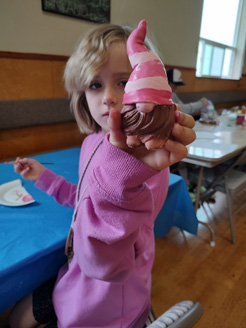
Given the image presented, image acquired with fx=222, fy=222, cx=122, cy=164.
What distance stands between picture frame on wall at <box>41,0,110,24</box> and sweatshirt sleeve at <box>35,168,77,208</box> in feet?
5.51

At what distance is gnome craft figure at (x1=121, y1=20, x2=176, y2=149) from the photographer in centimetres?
27

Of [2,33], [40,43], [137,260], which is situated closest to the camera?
[137,260]

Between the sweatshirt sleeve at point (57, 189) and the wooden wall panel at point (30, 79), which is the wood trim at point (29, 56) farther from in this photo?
the sweatshirt sleeve at point (57, 189)

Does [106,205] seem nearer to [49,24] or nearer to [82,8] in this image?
[49,24]

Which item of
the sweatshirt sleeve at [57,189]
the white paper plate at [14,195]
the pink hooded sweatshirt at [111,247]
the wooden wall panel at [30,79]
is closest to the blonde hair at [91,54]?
the pink hooded sweatshirt at [111,247]

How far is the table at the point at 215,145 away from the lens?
1353 millimetres

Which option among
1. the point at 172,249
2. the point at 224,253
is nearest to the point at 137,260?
the point at 172,249

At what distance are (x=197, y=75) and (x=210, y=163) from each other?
3209mm

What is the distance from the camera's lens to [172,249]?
174cm

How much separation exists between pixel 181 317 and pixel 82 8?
2369 millimetres

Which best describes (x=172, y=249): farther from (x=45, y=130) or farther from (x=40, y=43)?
(x=40, y=43)

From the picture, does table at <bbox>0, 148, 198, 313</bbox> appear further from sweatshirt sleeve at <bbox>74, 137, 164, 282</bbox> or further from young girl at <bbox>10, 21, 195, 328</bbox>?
sweatshirt sleeve at <bbox>74, 137, 164, 282</bbox>

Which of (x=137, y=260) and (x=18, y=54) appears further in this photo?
(x=18, y=54)

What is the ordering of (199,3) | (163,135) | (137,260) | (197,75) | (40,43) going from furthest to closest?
(197,75) < (199,3) < (40,43) < (137,260) < (163,135)
